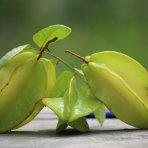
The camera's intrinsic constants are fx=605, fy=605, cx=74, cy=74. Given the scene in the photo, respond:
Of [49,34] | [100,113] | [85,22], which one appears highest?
[49,34]

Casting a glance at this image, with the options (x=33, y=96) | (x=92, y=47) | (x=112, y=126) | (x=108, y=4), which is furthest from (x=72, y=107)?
(x=108, y=4)

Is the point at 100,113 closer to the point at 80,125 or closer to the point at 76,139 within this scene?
the point at 80,125

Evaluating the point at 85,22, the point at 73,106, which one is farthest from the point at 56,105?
the point at 85,22

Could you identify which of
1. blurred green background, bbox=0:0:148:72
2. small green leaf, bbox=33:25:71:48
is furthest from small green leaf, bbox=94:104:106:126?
blurred green background, bbox=0:0:148:72

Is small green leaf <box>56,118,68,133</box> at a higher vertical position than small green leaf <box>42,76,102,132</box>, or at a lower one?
lower

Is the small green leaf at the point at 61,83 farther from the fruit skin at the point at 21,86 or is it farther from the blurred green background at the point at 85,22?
the blurred green background at the point at 85,22

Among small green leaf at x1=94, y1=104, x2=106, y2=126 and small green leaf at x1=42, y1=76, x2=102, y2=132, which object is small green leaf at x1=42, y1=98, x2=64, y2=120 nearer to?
small green leaf at x1=42, y1=76, x2=102, y2=132

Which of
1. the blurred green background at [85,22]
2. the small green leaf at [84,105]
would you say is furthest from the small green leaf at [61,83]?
the blurred green background at [85,22]
